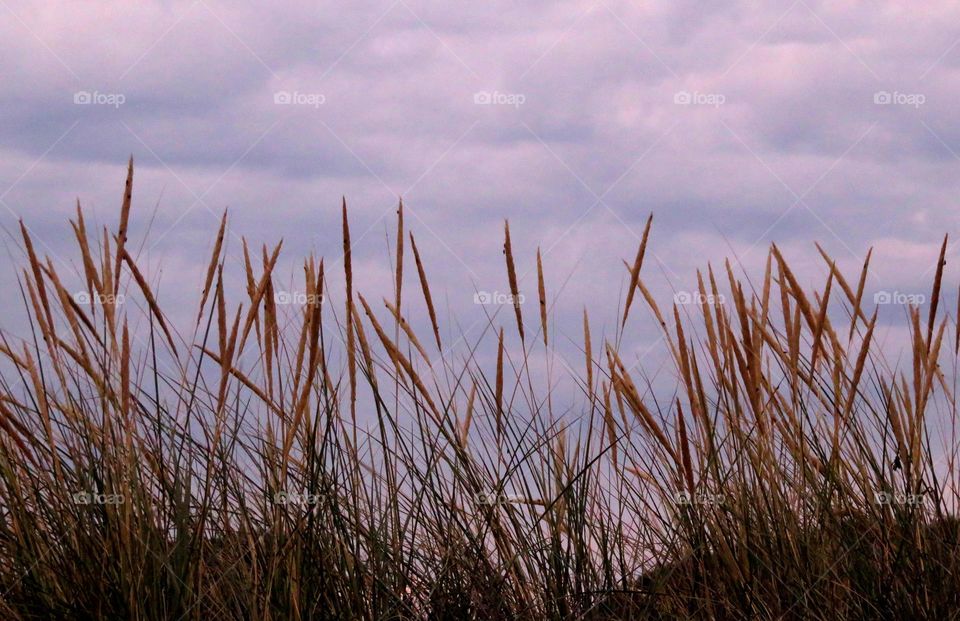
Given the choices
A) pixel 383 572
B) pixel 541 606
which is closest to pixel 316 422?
pixel 383 572

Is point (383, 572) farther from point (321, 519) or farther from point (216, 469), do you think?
point (216, 469)

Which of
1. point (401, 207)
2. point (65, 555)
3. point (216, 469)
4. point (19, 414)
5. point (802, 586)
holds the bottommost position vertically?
point (802, 586)

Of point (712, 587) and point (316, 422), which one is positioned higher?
point (316, 422)

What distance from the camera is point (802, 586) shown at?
2312 mm

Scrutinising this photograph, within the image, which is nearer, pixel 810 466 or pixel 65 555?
pixel 65 555

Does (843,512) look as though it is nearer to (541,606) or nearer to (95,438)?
(541,606)

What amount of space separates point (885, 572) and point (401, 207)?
1.39 metres

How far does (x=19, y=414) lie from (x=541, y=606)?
129 cm

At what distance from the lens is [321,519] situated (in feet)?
7.51

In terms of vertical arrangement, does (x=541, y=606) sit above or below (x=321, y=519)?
below

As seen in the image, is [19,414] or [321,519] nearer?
[321,519]

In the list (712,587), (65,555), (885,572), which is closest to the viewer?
(65,555)

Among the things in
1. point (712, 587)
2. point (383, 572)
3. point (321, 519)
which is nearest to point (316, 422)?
point (321, 519)

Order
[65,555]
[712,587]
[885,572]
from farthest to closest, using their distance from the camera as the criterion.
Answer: [712,587], [885,572], [65,555]
